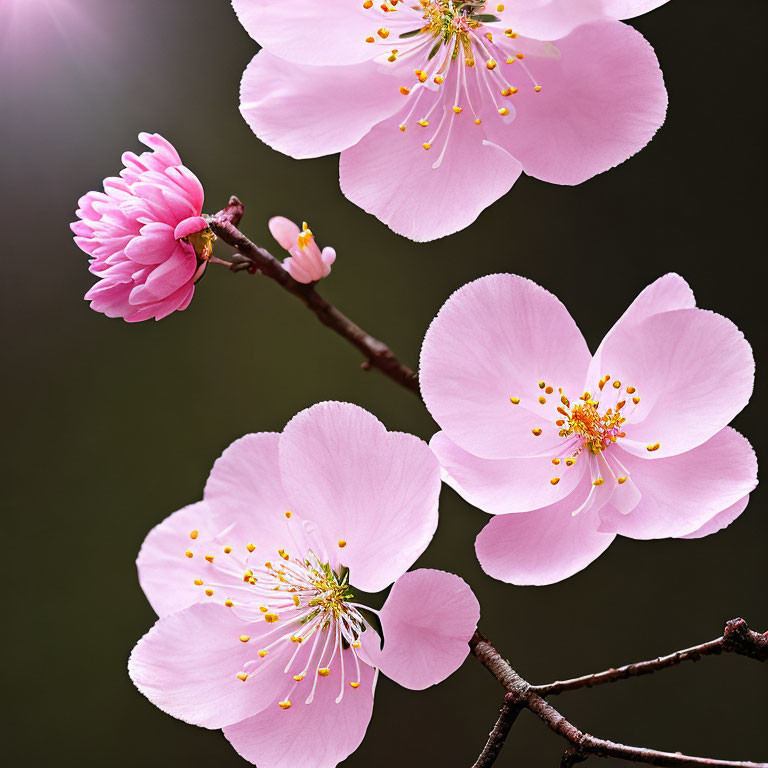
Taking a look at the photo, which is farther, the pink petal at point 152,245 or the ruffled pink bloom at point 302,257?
the ruffled pink bloom at point 302,257

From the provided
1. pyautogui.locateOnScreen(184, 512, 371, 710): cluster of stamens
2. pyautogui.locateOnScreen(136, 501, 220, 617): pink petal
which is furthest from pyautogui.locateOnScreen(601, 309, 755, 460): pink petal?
pyautogui.locateOnScreen(136, 501, 220, 617): pink petal

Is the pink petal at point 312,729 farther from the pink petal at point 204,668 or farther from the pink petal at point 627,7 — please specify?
the pink petal at point 627,7

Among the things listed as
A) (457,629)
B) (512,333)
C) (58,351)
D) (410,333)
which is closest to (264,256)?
(512,333)

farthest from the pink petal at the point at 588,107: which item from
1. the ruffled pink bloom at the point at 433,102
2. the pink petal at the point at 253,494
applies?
the pink petal at the point at 253,494

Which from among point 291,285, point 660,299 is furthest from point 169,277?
point 660,299

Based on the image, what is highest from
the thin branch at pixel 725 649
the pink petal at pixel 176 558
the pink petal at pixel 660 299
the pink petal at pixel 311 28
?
the pink petal at pixel 311 28

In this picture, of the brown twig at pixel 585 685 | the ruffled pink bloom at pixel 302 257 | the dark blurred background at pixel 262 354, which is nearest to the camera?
the brown twig at pixel 585 685

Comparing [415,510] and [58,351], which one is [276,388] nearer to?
[58,351]

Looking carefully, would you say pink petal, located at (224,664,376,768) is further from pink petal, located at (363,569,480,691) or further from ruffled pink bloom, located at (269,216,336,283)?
ruffled pink bloom, located at (269,216,336,283)
